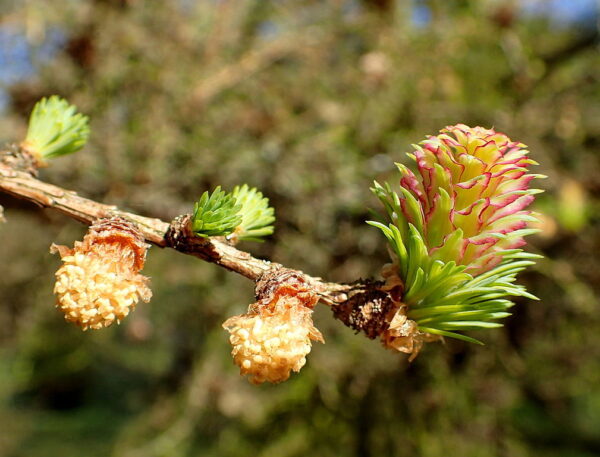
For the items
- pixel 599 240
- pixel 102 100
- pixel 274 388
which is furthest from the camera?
pixel 274 388

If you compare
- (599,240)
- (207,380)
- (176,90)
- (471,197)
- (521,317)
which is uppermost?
(599,240)

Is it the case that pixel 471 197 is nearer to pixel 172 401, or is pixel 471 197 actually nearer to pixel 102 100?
pixel 102 100

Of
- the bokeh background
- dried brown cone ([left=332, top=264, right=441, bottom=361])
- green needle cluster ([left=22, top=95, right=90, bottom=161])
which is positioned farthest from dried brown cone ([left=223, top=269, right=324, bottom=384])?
the bokeh background

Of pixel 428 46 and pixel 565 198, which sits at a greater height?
pixel 428 46

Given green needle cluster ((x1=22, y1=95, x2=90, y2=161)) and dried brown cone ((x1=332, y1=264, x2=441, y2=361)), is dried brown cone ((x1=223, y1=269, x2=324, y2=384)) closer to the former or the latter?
dried brown cone ((x1=332, y1=264, x2=441, y2=361))

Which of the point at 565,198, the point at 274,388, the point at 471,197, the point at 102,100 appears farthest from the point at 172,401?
the point at 471,197

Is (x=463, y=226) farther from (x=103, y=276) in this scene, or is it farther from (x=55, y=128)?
(x=55, y=128)
